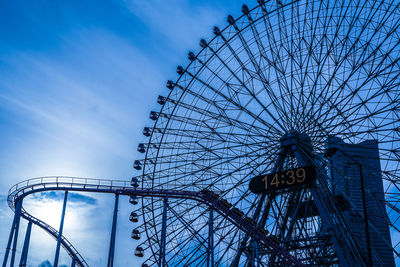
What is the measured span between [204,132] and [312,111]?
850 cm

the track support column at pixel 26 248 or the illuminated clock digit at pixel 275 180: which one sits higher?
the illuminated clock digit at pixel 275 180

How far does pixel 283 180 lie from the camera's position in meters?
29.6

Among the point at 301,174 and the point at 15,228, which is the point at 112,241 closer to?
the point at 15,228

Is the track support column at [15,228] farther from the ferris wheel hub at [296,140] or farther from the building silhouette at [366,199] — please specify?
the building silhouette at [366,199]

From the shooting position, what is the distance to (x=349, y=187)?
3634 centimetres

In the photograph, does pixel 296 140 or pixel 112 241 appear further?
pixel 296 140

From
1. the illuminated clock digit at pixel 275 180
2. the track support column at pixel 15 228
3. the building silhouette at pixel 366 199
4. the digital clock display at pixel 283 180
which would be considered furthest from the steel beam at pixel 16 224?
the building silhouette at pixel 366 199

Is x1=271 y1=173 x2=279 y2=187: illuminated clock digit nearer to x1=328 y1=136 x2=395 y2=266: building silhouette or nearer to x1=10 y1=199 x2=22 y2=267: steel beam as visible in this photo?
x1=328 y1=136 x2=395 y2=266: building silhouette

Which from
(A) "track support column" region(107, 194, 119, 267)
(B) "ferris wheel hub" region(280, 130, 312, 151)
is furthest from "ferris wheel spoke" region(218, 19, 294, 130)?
(A) "track support column" region(107, 194, 119, 267)

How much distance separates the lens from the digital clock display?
94.2 ft

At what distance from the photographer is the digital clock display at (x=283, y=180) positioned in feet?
94.2

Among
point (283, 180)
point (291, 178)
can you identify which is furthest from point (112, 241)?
point (291, 178)

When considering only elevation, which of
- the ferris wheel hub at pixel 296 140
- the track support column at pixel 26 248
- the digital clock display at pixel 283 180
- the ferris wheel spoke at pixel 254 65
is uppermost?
the ferris wheel spoke at pixel 254 65

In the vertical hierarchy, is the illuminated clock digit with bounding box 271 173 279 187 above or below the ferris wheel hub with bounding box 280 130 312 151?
below
